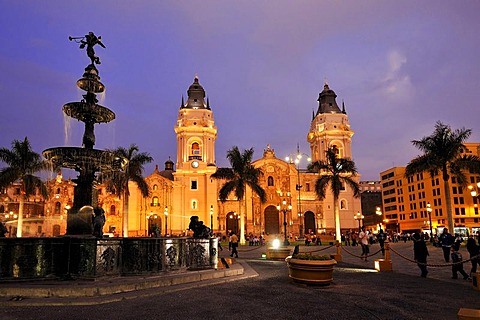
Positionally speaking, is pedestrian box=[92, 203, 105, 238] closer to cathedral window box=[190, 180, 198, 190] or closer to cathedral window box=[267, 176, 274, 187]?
cathedral window box=[190, 180, 198, 190]

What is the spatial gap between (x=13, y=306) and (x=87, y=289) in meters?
1.44

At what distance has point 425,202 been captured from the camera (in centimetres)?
7331

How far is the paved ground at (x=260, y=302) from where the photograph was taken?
279 inches

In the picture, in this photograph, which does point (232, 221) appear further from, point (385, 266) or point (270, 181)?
point (385, 266)

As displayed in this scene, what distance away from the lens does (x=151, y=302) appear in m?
8.14

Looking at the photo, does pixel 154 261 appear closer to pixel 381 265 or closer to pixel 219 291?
pixel 219 291

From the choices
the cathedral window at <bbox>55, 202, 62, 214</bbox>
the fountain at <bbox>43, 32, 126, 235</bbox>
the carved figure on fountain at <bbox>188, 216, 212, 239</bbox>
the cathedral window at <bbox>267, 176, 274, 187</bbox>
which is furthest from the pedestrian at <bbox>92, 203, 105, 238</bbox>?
the cathedral window at <bbox>55, 202, 62, 214</bbox>

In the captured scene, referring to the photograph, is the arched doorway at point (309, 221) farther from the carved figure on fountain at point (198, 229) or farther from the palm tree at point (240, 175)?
the carved figure on fountain at point (198, 229)

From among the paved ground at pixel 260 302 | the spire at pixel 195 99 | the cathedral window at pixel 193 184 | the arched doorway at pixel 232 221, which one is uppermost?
the spire at pixel 195 99

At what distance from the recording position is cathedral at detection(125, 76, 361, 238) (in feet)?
200

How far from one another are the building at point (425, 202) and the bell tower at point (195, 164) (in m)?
33.8

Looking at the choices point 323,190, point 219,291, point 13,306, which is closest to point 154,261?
point 219,291

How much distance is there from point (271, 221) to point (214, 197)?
10831mm

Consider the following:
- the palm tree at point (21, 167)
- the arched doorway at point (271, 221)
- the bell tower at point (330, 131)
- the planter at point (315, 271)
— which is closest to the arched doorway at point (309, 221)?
the arched doorway at point (271, 221)
